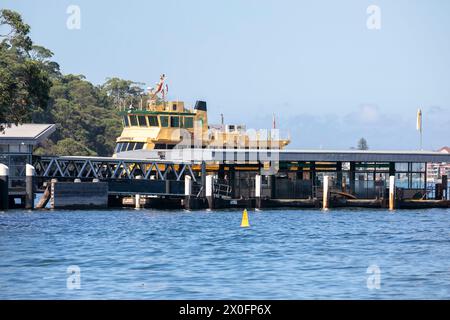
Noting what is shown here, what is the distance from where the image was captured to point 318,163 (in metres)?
84.5

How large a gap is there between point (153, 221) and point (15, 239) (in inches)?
623

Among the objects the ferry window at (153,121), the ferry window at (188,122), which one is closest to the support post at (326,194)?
the ferry window at (188,122)

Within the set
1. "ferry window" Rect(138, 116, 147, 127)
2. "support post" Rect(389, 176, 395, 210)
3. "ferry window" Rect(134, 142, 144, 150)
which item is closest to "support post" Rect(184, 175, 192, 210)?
"ferry window" Rect(134, 142, 144, 150)

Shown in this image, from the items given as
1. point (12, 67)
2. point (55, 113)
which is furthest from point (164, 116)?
point (55, 113)

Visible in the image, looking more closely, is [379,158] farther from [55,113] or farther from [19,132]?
[55,113]

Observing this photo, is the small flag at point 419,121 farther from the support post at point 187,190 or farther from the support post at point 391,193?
the support post at point 187,190

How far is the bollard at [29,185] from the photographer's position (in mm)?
71062

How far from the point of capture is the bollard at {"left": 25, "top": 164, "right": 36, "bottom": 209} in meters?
71.1

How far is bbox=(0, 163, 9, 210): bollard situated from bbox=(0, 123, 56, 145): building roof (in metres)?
4.81

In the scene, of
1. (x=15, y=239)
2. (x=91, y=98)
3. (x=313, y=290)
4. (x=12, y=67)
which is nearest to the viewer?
(x=313, y=290)

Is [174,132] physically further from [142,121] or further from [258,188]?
[258,188]

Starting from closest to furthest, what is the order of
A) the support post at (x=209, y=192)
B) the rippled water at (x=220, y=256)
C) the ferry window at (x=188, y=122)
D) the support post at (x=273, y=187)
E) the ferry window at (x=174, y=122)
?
the rippled water at (x=220, y=256) < the support post at (x=209, y=192) < the support post at (x=273, y=187) < the ferry window at (x=174, y=122) < the ferry window at (x=188, y=122)

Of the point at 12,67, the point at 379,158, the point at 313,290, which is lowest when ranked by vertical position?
the point at 313,290

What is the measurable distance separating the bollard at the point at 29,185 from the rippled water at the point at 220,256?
285 centimetres
